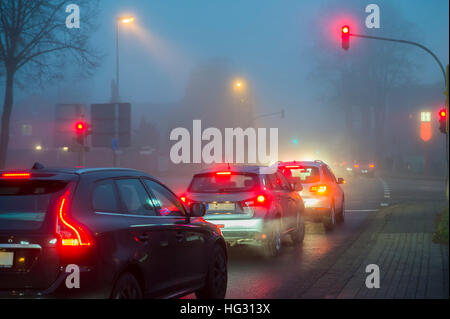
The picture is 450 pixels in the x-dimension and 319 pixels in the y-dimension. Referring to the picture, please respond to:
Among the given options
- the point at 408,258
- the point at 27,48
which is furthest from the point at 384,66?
the point at 408,258

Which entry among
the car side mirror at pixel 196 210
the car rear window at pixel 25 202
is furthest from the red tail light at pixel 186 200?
the car rear window at pixel 25 202

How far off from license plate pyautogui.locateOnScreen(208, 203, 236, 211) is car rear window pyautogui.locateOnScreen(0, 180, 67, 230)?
6062 mm

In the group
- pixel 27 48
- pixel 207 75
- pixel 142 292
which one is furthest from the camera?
pixel 207 75

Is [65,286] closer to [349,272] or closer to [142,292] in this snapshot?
[142,292]

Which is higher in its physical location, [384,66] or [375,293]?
[384,66]

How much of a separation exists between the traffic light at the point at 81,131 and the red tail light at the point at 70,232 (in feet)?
67.0

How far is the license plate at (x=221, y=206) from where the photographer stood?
11864mm

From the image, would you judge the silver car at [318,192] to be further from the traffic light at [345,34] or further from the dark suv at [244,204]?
the traffic light at [345,34]

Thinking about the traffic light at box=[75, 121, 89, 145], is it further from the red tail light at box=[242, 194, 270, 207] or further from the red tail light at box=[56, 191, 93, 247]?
the red tail light at box=[56, 191, 93, 247]

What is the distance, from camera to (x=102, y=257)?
5.65 m

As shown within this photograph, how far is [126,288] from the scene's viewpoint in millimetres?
5969

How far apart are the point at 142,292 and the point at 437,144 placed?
93699mm

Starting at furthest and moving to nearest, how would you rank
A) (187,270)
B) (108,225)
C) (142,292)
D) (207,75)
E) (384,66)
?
1. (207,75)
2. (384,66)
3. (187,270)
4. (142,292)
5. (108,225)

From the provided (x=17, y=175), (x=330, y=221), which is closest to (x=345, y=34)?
(x=330, y=221)
